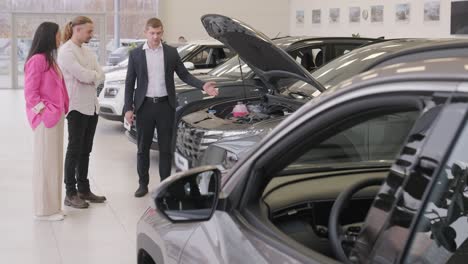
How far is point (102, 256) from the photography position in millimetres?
4711

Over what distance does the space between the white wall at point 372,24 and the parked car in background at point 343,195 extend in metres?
12.8

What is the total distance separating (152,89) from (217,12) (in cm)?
1510

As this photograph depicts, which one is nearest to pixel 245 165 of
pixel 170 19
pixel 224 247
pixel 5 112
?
pixel 224 247

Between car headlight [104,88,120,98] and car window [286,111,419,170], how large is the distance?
626cm

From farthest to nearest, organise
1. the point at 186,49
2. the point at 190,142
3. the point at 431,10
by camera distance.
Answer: the point at 431,10
the point at 186,49
the point at 190,142

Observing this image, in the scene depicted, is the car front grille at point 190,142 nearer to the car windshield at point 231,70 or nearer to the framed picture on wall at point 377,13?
the car windshield at point 231,70

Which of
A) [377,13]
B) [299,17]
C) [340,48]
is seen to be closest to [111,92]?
[340,48]

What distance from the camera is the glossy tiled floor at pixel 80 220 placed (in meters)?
4.75

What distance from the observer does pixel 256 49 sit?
14.7ft

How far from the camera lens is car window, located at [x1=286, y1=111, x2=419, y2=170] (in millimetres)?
3371

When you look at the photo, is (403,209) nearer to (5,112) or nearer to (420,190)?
(420,190)

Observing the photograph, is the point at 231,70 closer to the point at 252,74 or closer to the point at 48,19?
the point at 252,74

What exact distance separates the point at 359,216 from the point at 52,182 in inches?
141

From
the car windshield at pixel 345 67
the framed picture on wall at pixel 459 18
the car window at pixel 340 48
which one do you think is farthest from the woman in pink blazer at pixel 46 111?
the framed picture on wall at pixel 459 18
